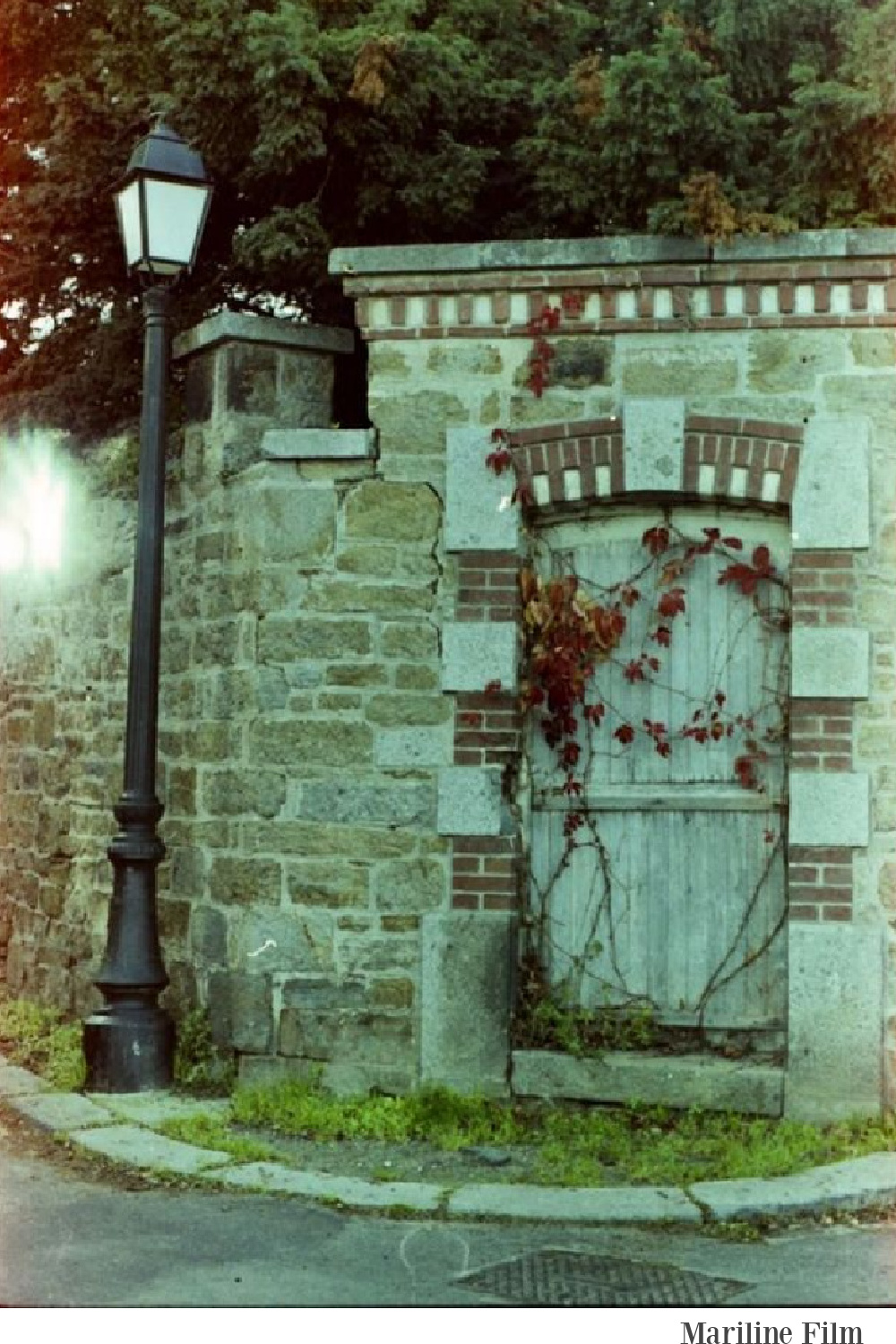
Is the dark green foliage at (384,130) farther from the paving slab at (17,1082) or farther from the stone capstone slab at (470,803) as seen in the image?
the paving slab at (17,1082)

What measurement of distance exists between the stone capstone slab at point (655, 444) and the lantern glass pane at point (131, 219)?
2.35 metres

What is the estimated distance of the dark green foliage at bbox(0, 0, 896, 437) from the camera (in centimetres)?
715

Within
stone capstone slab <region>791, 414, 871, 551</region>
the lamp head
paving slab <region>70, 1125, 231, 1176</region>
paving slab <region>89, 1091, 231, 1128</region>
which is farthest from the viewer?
the lamp head

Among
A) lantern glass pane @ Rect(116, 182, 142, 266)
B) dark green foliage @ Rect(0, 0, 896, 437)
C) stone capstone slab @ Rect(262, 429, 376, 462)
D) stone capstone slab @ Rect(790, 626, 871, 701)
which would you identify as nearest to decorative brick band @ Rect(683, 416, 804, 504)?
stone capstone slab @ Rect(790, 626, 871, 701)

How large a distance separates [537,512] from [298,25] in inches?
96.4

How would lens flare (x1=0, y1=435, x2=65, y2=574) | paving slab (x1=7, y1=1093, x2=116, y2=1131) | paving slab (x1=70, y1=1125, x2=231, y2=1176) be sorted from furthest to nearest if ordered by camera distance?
lens flare (x1=0, y1=435, x2=65, y2=574) < paving slab (x1=7, y1=1093, x2=116, y2=1131) < paving slab (x1=70, y1=1125, x2=231, y2=1176)

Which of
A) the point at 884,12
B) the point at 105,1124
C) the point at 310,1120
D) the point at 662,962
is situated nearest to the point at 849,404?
the point at 884,12

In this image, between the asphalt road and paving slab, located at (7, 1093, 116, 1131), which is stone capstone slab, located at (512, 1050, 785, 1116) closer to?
the asphalt road

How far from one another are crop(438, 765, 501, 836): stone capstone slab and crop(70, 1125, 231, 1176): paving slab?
1.65 metres

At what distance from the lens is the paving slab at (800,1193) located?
564cm

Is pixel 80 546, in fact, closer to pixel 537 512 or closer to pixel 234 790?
pixel 234 790

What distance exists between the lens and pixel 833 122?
7.08 metres

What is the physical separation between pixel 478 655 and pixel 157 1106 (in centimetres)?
229

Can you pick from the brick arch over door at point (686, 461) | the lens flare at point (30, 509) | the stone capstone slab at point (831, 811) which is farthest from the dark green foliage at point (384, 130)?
the stone capstone slab at point (831, 811)
